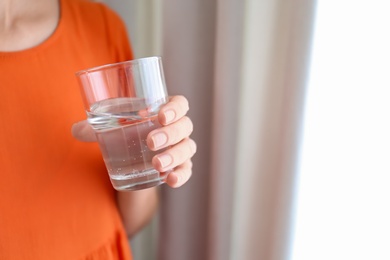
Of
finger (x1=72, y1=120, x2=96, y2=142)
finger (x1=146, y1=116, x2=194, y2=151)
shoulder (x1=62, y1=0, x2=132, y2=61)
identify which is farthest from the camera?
shoulder (x1=62, y1=0, x2=132, y2=61)

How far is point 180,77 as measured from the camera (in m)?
0.77

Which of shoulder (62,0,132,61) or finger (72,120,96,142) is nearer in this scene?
finger (72,120,96,142)

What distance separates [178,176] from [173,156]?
4 centimetres

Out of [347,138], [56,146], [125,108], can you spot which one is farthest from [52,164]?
[347,138]

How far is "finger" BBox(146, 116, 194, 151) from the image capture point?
496mm

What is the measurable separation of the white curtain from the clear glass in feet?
0.65

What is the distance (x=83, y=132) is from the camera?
0.62 m

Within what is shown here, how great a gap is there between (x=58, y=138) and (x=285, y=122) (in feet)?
1.24

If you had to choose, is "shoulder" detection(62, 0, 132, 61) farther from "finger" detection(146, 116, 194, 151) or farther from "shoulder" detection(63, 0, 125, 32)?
"finger" detection(146, 116, 194, 151)

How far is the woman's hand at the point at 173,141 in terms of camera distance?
1.67ft

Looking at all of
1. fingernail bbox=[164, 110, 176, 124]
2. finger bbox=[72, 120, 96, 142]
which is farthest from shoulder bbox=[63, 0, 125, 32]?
fingernail bbox=[164, 110, 176, 124]

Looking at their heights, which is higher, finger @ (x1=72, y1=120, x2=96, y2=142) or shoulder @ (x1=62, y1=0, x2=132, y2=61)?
shoulder @ (x1=62, y1=0, x2=132, y2=61)

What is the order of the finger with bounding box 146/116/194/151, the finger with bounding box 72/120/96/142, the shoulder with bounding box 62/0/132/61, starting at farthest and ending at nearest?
the shoulder with bounding box 62/0/132/61 → the finger with bounding box 72/120/96/142 → the finger with bounding box 146/116/194/151

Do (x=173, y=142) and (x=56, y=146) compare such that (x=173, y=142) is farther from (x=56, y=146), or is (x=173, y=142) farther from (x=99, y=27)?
(x=99, y=27)
